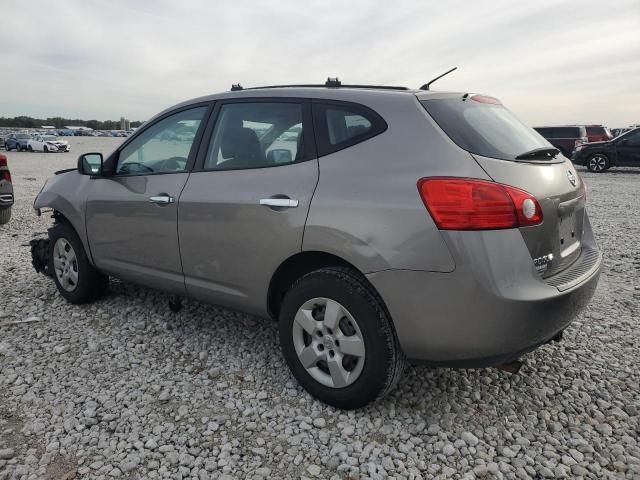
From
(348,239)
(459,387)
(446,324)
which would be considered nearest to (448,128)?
(348,239)

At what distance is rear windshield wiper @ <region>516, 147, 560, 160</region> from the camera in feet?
8.59

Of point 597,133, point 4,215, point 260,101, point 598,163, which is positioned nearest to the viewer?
point 260,101

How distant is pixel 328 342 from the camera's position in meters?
2.72

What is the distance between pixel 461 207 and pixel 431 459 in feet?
3.96

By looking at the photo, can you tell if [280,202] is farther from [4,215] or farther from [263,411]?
[4,215]

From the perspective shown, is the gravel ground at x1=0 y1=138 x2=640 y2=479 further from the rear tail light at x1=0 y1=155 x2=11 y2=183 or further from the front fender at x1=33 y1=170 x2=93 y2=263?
the rear tail light at x1=0 y1=155 x2=11 y2=183

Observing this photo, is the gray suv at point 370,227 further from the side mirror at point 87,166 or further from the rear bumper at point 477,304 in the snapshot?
the side mirror at point 87,166

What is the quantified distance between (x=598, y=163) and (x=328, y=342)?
18615 millimetres

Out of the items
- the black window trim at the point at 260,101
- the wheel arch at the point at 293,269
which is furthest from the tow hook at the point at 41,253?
the wheel arch at the point at 293,269

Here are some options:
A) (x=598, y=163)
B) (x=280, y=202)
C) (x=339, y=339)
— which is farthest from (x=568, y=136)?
(x=339, y=339)

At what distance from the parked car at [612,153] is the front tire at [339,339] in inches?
728

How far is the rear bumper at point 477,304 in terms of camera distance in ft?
7.38

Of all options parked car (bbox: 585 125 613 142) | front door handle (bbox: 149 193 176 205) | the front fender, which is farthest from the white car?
front door handle (bbox: 149 193 176 205)

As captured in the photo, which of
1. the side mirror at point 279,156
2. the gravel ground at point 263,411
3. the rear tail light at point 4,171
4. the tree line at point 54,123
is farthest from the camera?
the tree line at point 54,123
